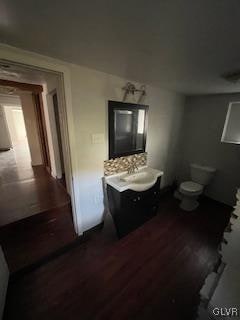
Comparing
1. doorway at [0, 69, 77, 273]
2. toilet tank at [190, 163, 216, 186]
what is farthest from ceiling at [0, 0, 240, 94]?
toilet tank at [190, 163, 216, 186]

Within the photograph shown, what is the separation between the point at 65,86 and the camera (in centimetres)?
140

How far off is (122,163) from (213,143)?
181 cm

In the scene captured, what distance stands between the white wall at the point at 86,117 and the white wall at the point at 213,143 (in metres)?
0.84

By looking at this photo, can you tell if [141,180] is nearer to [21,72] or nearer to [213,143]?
[213,143]

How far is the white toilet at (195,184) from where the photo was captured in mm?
2518

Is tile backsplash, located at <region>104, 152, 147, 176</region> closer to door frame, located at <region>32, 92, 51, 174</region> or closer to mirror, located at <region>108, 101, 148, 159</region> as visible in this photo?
mirror, located at <region>108, 101, 148, 159</region>

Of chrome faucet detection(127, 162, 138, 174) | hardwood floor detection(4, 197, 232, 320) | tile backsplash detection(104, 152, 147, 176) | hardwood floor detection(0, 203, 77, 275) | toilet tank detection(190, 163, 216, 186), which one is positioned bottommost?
hardwood floor detection(4, 197, 232, 320)

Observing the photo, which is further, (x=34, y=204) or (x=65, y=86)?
(x=34, y=204)

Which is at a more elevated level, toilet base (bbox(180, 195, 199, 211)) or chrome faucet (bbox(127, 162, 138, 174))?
chrome faucet (bbox(127, 162, 138, 174))

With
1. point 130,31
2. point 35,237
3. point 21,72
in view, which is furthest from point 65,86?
point 35,237

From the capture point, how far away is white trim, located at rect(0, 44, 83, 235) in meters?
1.09

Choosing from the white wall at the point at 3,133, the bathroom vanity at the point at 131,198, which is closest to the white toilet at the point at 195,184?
the bathroom vanity at the point at 131,198

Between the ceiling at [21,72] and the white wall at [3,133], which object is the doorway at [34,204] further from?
the white wall at [3,133]

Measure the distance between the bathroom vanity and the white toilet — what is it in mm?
673
